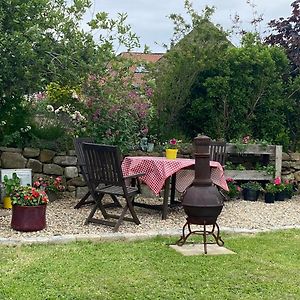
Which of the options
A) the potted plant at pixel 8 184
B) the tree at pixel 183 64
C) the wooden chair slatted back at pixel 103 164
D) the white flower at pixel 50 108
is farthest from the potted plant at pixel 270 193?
the potted plant at pixel 8 184

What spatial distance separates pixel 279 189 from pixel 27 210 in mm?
4395

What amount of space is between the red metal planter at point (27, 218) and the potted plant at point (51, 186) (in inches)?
77.1

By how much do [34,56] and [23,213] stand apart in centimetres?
207

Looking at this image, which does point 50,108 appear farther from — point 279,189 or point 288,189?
point 288,189

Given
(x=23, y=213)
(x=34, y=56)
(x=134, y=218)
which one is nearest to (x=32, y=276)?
(x=23, y=213)

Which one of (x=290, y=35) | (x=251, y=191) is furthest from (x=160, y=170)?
(x=290, y=35)

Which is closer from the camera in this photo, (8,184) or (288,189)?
(8,184)

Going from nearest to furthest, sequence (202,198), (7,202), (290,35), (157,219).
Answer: (202,198), (157,219), (7,202), (290,35)

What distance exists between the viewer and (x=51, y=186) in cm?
727

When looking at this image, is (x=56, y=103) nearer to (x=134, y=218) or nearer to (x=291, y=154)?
(x=134, y=218)

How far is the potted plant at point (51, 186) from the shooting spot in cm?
724

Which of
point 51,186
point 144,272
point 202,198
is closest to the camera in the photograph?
point 144,272

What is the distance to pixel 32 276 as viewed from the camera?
365cm

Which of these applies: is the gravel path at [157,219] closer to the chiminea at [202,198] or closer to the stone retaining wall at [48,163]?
the stone retaining wall at [48,163]
